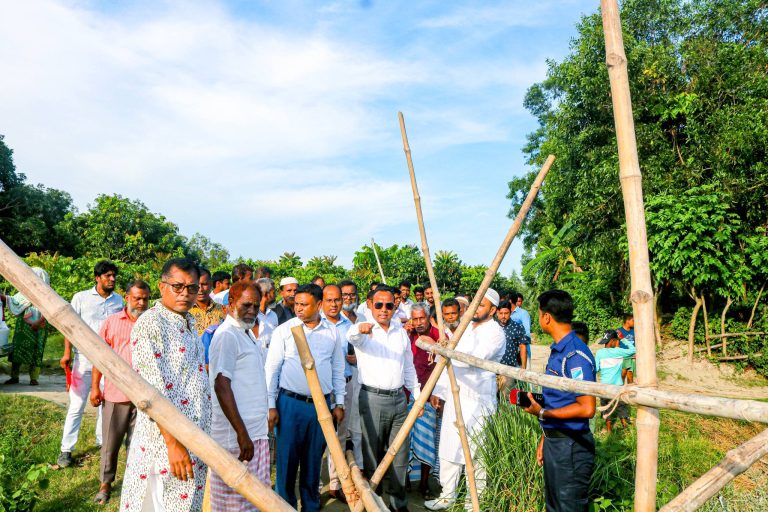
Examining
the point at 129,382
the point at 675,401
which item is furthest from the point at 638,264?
the point at 129,382

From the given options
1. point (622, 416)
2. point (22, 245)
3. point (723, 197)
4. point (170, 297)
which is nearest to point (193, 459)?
point (170, 297)

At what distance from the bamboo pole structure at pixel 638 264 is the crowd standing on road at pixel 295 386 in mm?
1319

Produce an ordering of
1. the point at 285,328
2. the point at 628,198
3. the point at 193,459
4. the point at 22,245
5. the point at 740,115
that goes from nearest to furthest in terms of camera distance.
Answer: the point at 628,198
the point at 193,459
the point at 285,328
the point at 740,115
the point at 22,245

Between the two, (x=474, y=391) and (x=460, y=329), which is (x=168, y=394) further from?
(x=474, y=391)

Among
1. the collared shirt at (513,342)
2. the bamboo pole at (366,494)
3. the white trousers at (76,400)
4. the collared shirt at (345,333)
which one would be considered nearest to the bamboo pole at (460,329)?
the bamboo pole at (366,494)

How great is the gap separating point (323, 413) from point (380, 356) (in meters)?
2.60

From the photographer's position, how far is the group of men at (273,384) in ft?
9.23

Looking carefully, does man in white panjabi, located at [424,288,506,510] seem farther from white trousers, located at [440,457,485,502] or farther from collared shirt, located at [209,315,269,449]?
collared shirt, located at [209,315,269,449]

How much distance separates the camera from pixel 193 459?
112 inches

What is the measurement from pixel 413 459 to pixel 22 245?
26.3m

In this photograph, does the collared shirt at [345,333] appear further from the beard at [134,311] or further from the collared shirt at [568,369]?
the collared shirt at [568,369]

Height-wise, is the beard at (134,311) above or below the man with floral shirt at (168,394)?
above

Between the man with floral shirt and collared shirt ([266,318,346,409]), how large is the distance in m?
1.16

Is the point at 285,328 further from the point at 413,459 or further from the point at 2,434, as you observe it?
the point at 2,434
